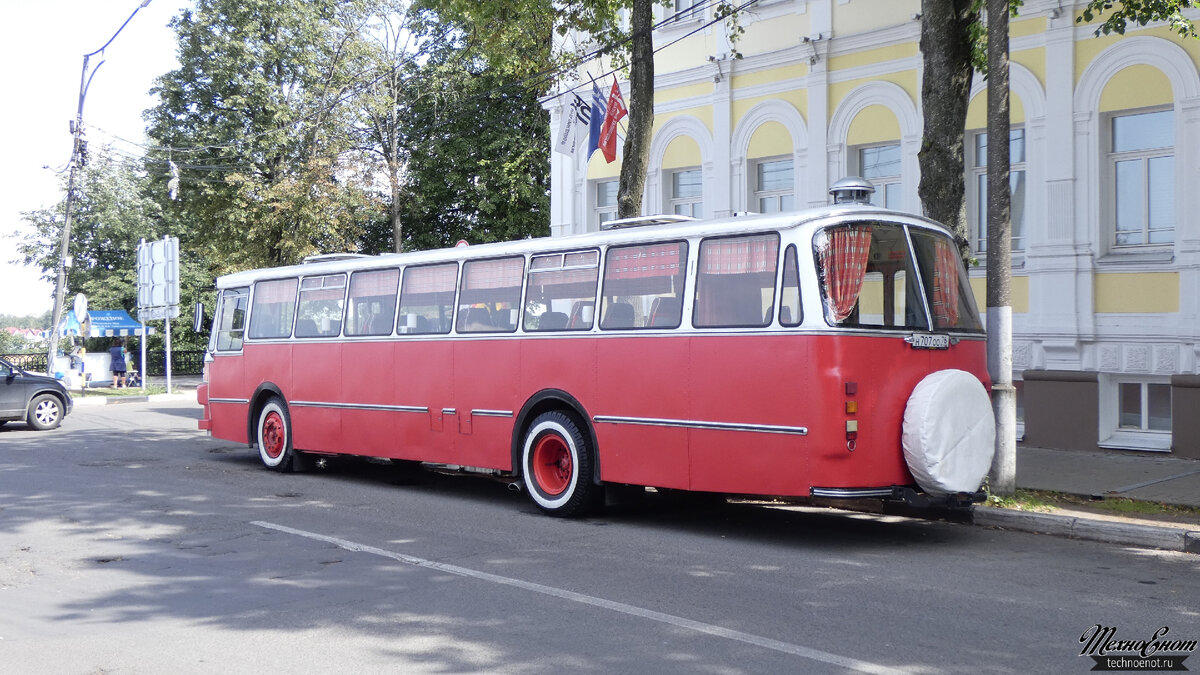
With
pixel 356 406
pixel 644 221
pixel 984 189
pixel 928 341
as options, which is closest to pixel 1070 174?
pixel 984 189

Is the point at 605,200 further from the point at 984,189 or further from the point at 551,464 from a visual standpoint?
the point at 551,464

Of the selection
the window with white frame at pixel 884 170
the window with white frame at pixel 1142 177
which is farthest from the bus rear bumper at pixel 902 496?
the window with white frame at pixel 884 170

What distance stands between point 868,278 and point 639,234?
2310 mm

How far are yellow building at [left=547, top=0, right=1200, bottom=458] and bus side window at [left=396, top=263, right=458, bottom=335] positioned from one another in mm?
8282

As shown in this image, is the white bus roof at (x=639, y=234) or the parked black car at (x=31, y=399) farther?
the parked black car at (x=31, y=399)

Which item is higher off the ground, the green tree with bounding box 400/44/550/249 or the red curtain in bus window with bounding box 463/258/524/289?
the green tree with bounding box 400/44/550/249

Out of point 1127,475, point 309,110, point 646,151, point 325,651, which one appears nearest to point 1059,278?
point 1127,475

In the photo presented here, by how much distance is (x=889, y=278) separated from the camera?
368 inches

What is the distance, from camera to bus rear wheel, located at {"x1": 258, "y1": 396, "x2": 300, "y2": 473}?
589 inches

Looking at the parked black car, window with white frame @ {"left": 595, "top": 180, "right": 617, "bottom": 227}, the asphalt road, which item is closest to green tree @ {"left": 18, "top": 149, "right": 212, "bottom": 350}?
the parked black car

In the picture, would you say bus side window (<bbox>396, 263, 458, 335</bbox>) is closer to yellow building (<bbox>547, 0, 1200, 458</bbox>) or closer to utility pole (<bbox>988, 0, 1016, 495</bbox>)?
utility pole (<bbox>988, 0, 1016, 495</bbox>)

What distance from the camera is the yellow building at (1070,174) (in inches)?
567

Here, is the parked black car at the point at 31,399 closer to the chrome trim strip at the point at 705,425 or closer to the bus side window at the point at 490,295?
the bus side window at the point at 490,295

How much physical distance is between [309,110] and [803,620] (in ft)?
118
